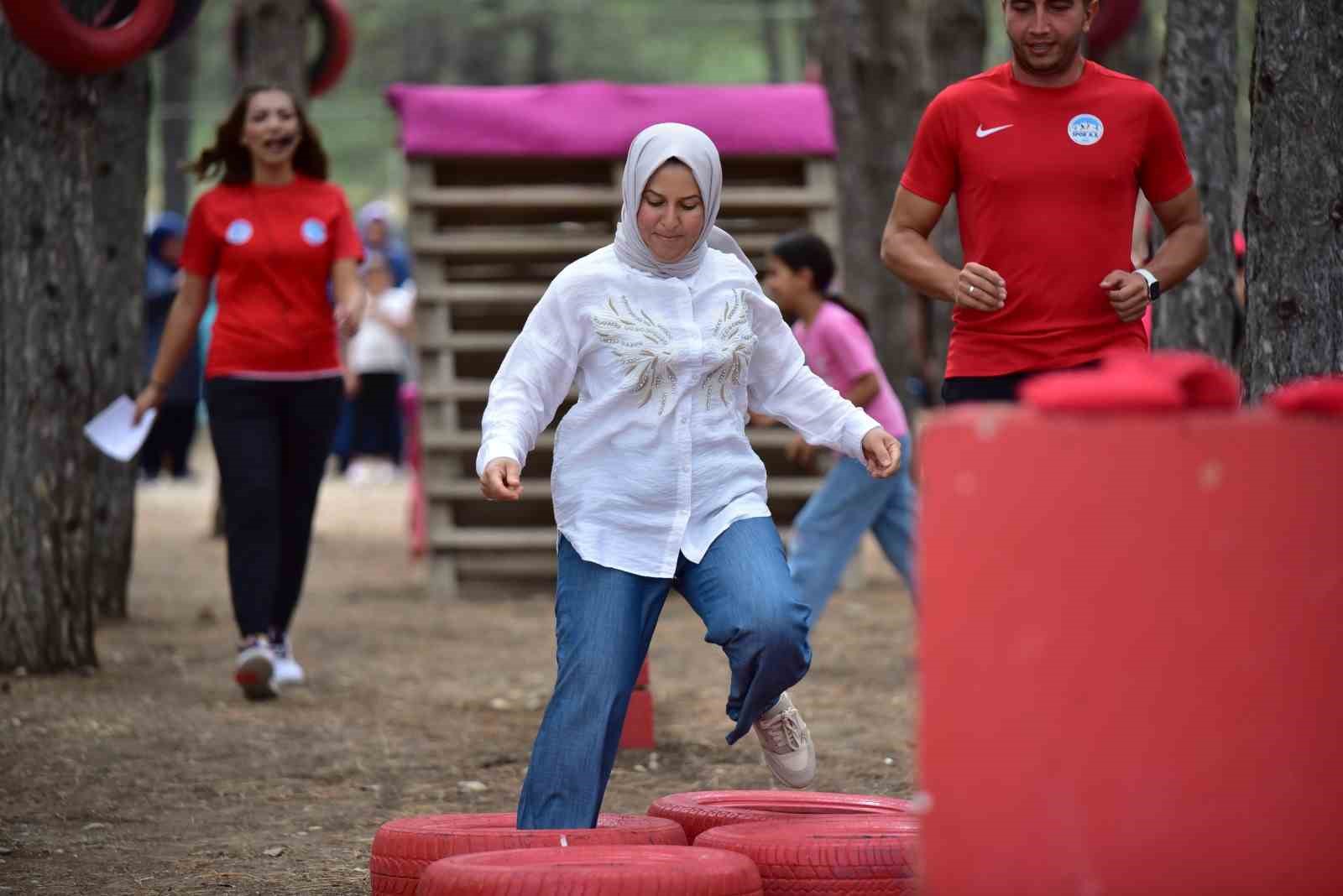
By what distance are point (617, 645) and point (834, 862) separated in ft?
2.24

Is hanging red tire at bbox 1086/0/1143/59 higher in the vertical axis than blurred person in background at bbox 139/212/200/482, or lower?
higher

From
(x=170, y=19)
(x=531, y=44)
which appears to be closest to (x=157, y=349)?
(x=170, y=19)

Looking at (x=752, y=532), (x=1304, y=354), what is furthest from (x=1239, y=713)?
(x=1304, y=354)

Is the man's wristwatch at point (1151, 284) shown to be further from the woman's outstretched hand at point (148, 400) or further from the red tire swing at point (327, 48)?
the red tire swing at point (327, 48)

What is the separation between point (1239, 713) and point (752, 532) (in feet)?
6.17

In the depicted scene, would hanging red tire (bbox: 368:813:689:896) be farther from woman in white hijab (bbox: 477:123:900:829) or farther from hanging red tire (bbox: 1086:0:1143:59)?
hanging red tire (bbox: 1086:0:1143:59)

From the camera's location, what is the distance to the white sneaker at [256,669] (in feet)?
25.8

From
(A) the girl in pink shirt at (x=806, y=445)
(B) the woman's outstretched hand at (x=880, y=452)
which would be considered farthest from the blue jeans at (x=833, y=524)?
(B) the woman's outstretched hand at (x=880, y=452)

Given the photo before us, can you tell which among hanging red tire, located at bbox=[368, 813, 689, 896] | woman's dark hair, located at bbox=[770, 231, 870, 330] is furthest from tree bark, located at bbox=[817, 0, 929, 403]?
hanging red tire, located at bbox=[368, 813, 689, 896]

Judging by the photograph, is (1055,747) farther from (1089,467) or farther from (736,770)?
(736,770)

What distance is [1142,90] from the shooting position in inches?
199

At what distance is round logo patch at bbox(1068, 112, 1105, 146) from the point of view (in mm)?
5000

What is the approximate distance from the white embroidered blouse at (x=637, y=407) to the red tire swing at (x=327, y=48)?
10119 millimetres

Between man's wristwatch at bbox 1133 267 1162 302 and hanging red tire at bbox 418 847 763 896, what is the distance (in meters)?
1.83
